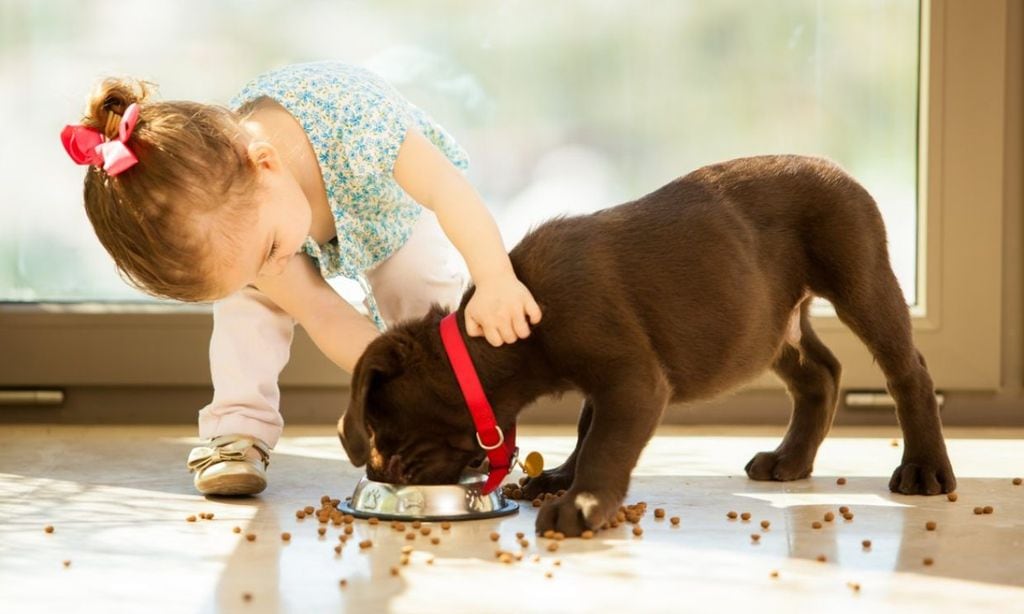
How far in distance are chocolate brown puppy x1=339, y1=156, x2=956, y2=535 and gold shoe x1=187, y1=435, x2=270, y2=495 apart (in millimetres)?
343

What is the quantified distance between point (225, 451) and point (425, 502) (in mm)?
555

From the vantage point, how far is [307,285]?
2.94 meters

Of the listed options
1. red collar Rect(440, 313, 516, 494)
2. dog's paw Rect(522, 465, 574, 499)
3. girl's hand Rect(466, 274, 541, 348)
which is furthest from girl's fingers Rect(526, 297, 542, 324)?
dog's paw Rect(522, 465, 574, 499)

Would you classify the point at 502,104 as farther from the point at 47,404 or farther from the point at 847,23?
the point at 47,404

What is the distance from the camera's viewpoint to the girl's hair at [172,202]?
2348 millimetres

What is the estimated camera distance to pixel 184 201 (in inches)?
92.8

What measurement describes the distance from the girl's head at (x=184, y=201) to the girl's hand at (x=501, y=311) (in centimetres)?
42

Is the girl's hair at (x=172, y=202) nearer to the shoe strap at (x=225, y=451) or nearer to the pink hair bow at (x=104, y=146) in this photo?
the pink hair bow at (x=104, y=146)

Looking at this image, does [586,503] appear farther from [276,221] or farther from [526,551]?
[276,221]

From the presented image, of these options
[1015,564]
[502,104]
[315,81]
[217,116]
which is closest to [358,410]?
[217,116]

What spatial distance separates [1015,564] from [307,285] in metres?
1.55

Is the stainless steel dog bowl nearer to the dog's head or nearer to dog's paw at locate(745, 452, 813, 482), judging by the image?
the dog's head

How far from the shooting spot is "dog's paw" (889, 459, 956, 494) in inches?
104

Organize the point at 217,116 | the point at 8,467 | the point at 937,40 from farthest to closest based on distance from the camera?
1. the point at 937,40
2. the point at 8,467
3. the point at 217,116
